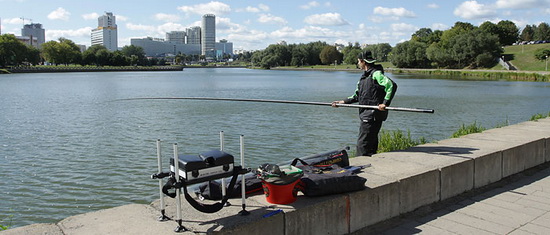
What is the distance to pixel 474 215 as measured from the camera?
5070mm

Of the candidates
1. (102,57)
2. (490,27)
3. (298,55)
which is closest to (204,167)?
(490,27)

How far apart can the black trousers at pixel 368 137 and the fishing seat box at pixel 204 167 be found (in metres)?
3.42

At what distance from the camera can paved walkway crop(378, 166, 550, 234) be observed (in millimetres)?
4645

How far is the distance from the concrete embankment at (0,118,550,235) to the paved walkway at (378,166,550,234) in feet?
0.63

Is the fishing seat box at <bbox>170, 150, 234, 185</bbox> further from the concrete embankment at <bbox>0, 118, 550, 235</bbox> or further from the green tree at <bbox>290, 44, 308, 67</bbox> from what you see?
the green tree at <bbox>290, 44, 308, 67</bbox>

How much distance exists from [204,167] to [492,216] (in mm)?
3369

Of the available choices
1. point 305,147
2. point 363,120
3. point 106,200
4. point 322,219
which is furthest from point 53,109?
point 322,219

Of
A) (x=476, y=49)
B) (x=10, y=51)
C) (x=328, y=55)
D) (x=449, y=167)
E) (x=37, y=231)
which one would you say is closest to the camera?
(x=37, y=231)

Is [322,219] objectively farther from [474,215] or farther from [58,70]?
[58,70]

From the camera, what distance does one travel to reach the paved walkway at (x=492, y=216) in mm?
4645

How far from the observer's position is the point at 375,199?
15.4 feet

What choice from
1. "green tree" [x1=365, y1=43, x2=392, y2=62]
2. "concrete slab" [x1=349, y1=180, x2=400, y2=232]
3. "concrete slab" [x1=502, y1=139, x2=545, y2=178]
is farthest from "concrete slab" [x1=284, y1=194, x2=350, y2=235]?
"green tree" [x1=365, y1=43, x2=392, y2=62]

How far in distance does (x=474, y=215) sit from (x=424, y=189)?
59 cm

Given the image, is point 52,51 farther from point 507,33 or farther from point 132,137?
point 132,137
